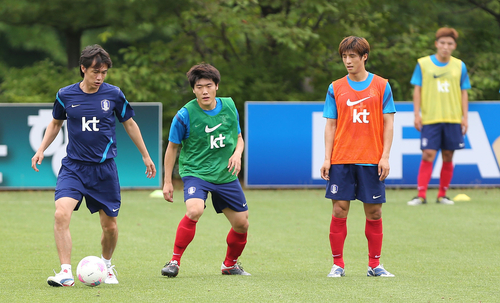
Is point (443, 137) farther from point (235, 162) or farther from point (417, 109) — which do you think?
point (235, 162)

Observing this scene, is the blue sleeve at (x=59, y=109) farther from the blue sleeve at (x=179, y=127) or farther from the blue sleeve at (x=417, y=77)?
the blue sleeve at (x=417, y=77)

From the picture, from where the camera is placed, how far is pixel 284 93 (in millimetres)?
15539

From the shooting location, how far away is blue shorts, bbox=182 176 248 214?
5.88 metres

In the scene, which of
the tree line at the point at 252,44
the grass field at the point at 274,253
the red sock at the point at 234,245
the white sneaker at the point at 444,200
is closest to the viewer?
the grass field at the point at 274,253

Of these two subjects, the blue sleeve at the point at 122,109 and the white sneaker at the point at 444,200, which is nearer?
the blue sleeve at the point at 122,109

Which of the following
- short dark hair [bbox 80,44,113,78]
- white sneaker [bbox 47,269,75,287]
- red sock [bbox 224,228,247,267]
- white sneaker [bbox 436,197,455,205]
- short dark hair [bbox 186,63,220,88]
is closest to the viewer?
white sneaker [bbox 47,269,75,287]

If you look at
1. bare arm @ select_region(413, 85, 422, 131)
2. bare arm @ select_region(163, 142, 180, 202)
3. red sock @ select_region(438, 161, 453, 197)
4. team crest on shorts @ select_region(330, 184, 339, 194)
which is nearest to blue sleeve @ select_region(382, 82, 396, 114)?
team crest on shorts @ select_region(330, 184, 339, 194)

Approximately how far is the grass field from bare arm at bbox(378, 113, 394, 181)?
32.2 inches

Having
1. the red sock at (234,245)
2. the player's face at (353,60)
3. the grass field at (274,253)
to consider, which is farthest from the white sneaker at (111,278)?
the player's face at (353,60)

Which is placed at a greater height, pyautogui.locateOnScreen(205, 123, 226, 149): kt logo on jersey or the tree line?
the tree line

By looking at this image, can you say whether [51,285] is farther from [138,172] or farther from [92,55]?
[138,172]

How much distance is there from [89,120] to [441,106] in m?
6.46

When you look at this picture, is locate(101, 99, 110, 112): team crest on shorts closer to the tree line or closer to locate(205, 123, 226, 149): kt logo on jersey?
locate(205, 123, 226, 149): kt logo on jersey

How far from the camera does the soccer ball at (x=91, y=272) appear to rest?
5.30 meters
